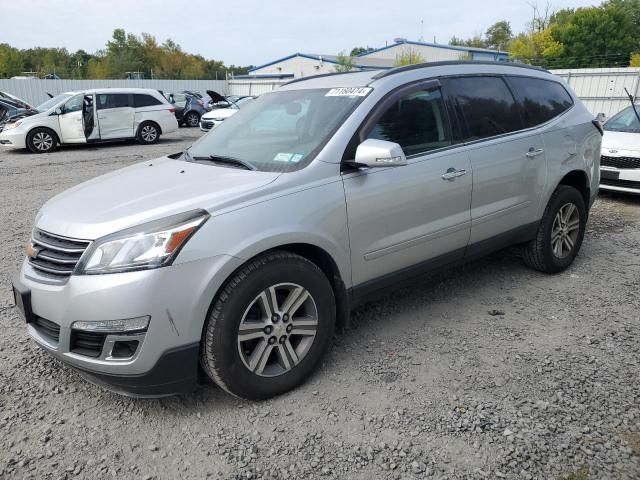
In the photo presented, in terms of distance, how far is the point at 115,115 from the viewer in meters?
15.4

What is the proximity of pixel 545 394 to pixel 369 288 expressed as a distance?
3.80 feet

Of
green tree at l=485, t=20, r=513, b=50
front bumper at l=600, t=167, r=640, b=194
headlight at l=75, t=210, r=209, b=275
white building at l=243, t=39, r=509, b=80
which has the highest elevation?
green tree at l=485, t=20, r=513, b=50

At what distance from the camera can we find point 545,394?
2980mm

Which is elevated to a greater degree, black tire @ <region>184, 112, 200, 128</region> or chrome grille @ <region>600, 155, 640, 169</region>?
black tire @ <region>184, 112, 200, 128</region>

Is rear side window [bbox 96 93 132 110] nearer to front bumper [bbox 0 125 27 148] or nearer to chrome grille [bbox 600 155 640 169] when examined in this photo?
front bumper [bbox 0 125 27 148]

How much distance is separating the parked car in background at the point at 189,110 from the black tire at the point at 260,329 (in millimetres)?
21232

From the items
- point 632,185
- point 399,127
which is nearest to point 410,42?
point 632,185

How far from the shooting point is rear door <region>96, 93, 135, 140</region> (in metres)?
15.1

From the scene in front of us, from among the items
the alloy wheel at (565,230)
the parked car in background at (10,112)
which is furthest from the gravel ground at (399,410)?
the parked car in background at (10,112)

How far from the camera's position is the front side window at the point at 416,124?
346 cm

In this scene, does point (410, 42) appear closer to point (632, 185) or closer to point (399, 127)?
point (632, 185)

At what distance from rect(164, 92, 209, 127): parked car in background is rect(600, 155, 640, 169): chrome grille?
18.3 meters

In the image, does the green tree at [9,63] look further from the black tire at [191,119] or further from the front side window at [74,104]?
the front side window at [74,104]

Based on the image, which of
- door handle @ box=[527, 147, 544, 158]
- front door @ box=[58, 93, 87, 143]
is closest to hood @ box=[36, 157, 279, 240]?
door handle @ box=[527, 147, 544, 158]
